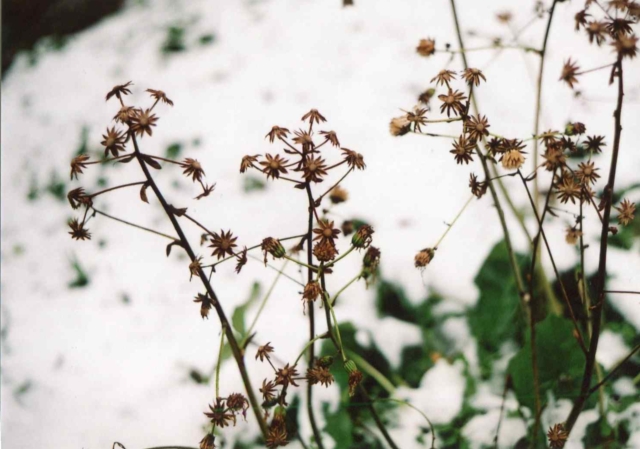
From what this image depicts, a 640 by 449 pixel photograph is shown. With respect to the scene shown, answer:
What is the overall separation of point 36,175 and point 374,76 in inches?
45.4

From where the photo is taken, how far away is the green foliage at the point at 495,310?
1082mm

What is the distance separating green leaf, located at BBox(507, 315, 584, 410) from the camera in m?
0.92

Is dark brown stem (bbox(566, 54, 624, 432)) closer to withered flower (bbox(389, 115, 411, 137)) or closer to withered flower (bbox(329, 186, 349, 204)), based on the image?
withered flower (bbox(389, 115, 411, 137))

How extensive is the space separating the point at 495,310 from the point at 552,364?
18 centimetres

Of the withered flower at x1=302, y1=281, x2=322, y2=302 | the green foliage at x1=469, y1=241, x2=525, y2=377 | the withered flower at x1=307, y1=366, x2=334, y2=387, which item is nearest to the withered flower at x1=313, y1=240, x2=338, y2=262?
the withered flower at x1=302, y1=281, x2=322, y2=302

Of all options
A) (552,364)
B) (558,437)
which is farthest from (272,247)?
(552,364)

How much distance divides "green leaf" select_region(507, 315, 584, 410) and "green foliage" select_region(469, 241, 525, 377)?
0.40 feet

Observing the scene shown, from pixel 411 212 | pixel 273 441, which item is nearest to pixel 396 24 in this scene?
pixel 411 212

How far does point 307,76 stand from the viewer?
5.71 ft

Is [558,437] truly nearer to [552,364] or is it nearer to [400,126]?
[552,364]

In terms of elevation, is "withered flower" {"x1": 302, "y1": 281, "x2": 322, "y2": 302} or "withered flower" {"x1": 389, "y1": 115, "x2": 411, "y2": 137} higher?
"withered flower" {"x1": 389, "y1": 115, "x2": 411, "y2": 137}

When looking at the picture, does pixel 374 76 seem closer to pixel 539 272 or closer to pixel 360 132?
pixel 360 132

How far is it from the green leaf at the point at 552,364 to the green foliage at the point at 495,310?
12 centimetres

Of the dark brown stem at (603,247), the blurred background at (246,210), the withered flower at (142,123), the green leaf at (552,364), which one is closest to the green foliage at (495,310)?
the blurred background at (246,210)
